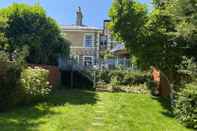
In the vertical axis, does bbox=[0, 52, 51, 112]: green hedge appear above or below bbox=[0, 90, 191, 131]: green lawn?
above

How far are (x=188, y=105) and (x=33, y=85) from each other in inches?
271

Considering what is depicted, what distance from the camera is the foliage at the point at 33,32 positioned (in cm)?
2617

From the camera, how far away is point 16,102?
1605cm

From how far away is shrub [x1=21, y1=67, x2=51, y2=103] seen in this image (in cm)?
1710

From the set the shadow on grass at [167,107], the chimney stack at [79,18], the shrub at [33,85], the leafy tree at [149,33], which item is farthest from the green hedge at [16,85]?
the chimney stack at [79,18]

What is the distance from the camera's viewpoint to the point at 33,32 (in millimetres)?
27203

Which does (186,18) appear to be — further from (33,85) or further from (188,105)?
(33,85)

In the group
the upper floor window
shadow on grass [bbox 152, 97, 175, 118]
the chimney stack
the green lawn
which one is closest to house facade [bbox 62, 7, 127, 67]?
the upper floor window

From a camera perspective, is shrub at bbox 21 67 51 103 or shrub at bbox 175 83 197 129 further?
shrub at bbox 21 67 51 103

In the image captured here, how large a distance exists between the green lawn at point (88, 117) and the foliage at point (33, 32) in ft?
26.0

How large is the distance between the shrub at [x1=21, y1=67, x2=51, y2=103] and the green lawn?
575 mm

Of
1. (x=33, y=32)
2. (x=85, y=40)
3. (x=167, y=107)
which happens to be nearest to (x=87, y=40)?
(x=85, y=40)

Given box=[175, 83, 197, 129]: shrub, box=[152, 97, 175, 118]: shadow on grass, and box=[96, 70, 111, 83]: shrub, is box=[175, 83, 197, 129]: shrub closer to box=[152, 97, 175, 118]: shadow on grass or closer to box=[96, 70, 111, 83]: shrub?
box=[152, 97, 175, 118]: shadow on grass

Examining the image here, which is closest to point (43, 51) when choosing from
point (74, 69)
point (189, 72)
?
point (74, 69)
